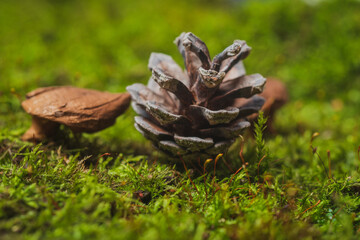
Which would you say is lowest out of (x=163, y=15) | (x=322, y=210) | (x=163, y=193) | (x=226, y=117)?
(x=322, y=210)

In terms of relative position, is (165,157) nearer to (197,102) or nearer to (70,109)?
(197,102)

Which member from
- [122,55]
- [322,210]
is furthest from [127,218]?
[122,55]

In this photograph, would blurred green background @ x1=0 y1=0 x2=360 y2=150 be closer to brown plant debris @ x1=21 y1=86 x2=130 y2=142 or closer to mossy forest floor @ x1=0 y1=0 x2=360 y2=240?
mossy forest floor @ x1=0 y1=0 x2=360 y2=240

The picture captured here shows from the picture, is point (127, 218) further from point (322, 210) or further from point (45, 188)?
point (322, 210)

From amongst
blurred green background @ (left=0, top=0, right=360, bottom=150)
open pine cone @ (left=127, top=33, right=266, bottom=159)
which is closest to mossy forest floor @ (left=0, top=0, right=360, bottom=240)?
blurred green background @ (left=0, top=0, right=360, bottom=150)

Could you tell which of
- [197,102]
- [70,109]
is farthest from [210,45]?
[70,109]

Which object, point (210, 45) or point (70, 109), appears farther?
point (210, 45)
